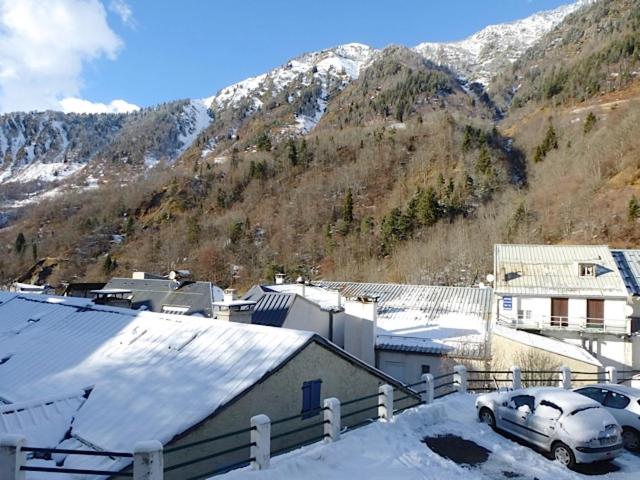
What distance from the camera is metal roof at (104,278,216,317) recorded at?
32.4 meters

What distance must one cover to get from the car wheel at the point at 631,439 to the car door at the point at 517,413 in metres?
2.39

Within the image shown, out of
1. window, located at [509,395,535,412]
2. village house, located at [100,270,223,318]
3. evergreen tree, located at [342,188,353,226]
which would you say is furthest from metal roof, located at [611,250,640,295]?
evergreen tree, located at [342,188,353,226]

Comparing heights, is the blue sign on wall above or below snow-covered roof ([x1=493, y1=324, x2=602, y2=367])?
above

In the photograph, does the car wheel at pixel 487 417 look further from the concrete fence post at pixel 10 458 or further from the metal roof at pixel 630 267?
the metal roof at pixel 630 267

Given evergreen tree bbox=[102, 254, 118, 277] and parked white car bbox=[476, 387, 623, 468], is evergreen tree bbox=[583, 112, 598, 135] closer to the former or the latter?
parked white car bbox=[476, 387, 623, 468]

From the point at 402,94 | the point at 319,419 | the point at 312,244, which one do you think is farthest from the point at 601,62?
the point at 319,419

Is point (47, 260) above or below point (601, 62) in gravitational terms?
below

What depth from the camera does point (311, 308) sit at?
2480 cm

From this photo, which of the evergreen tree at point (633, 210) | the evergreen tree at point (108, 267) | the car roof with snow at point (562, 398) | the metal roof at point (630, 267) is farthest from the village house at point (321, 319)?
the evergreen tree at point (108, 267)

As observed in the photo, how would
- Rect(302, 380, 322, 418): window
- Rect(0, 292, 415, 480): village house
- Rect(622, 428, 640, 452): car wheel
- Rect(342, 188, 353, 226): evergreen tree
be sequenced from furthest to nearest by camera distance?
Rect(342, 188, 353, 226): evergreen tree → Rect(302, 380, 322, 418): window → Rect(622, 428, 640, 452): car wheel → Rect(0, 292, 415, 480): village house

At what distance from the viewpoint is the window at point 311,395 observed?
11680 mm

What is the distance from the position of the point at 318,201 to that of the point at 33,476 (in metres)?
93.0

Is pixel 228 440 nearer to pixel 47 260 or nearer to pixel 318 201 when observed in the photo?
pixel 318 201

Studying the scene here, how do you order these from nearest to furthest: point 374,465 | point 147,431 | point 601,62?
point 374,465 → point 147,431 → point 601,62
